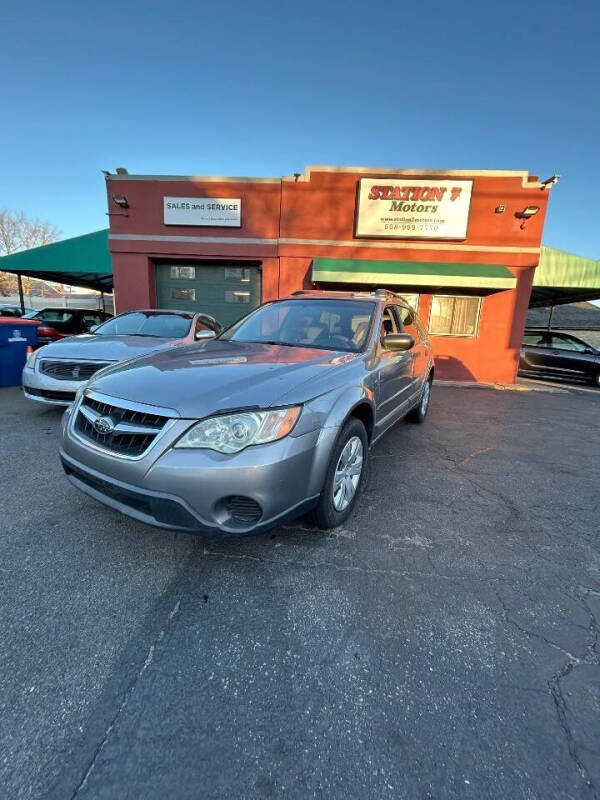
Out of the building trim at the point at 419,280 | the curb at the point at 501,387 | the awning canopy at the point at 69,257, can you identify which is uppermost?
the awning canopy at the point at 69,257

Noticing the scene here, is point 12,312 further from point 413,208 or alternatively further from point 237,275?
point 413,208

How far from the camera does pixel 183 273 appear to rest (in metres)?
→ 10.9

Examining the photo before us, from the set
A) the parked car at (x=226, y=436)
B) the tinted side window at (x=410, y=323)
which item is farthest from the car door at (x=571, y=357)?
the parked car at (x=226, y=436)

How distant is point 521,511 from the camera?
10.7ft

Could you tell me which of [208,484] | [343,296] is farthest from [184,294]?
[208,484]

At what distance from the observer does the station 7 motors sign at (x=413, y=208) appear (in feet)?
31.9

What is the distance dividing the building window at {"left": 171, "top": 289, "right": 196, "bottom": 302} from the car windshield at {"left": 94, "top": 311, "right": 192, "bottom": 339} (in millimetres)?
4699

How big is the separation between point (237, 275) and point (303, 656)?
10427 mm

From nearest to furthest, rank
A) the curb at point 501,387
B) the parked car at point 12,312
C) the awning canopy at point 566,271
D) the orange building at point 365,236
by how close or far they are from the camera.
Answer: the orange building at point 365,236
the curb at point 501,387
the awning canopy at point 566,271
the parked car at point 12,312

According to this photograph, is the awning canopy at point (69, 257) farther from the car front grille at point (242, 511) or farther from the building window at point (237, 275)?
the car front grille at point (242, 511)

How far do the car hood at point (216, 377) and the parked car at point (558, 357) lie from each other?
11374mm

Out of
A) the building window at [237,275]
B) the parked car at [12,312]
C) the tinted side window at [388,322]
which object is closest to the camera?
the tinted side window at [388,322]

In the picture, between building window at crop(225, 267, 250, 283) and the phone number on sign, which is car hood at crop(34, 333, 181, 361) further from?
the phone number on sign

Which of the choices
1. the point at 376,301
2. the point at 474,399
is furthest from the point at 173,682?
the point at 474,399
